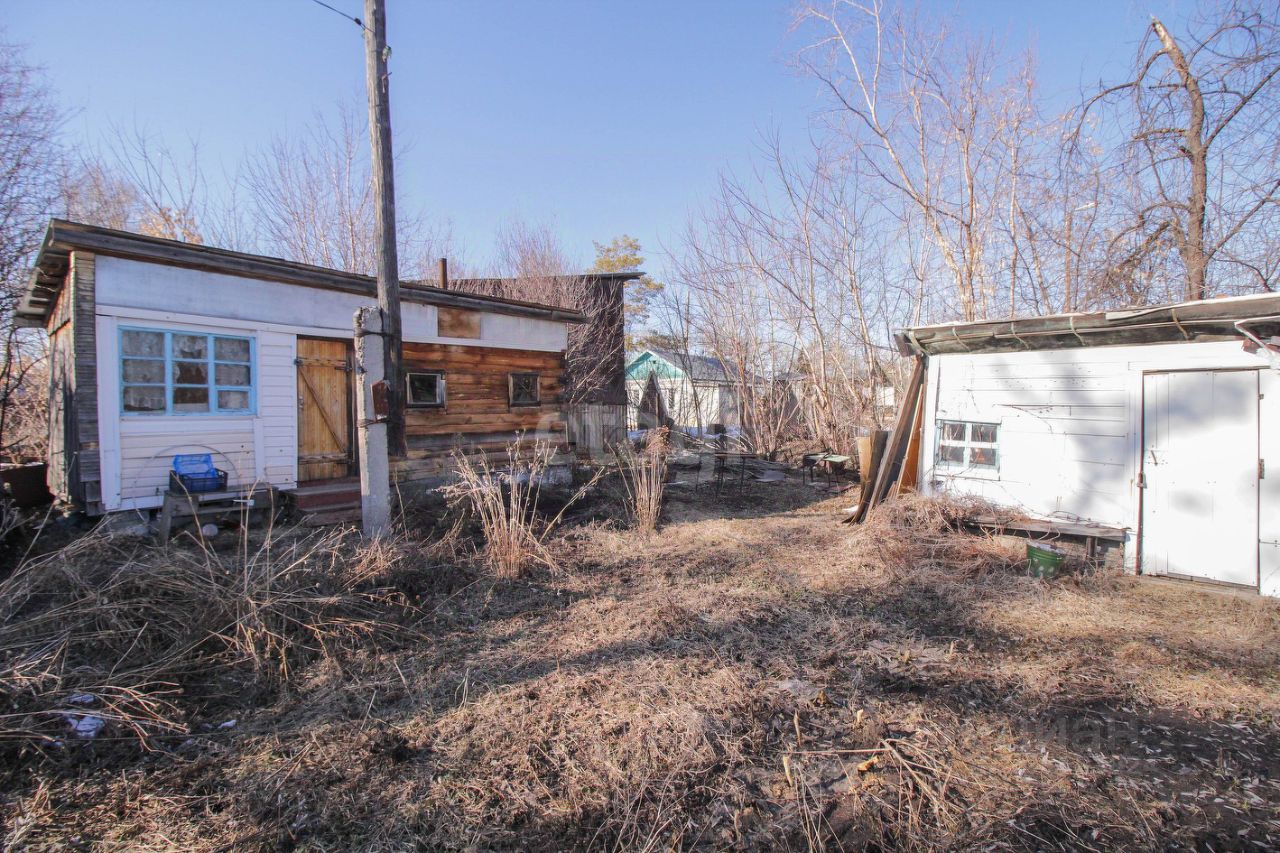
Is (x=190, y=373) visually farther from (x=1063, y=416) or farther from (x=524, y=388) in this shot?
(x=1063, y=416)

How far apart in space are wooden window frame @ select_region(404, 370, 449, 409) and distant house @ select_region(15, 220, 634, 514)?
21 mm

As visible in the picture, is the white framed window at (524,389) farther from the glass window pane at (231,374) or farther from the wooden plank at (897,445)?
the wooden plank at (897,445)

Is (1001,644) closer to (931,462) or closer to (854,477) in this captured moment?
(931,462)

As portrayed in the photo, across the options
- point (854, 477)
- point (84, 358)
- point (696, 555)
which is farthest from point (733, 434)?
point (84, 358)

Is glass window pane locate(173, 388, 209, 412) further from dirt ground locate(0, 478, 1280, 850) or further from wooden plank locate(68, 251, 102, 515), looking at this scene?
dirt ground locate(0, 478, 1280, 850)

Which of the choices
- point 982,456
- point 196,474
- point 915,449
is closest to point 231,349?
point 196,474

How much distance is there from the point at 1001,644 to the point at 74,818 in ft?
17.5

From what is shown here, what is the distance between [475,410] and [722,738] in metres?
7.38

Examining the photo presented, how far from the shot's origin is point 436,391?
885 cm

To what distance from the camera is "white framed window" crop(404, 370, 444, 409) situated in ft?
28.1

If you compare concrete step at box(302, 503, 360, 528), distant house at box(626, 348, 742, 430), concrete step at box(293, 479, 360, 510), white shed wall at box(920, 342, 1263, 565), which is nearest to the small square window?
concrete step at box(293, 479, 360, 510)

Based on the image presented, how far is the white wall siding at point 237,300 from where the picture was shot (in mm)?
6031

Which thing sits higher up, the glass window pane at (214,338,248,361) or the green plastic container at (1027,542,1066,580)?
the glass window pane at (214,338,248,361)

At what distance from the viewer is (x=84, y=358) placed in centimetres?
579
